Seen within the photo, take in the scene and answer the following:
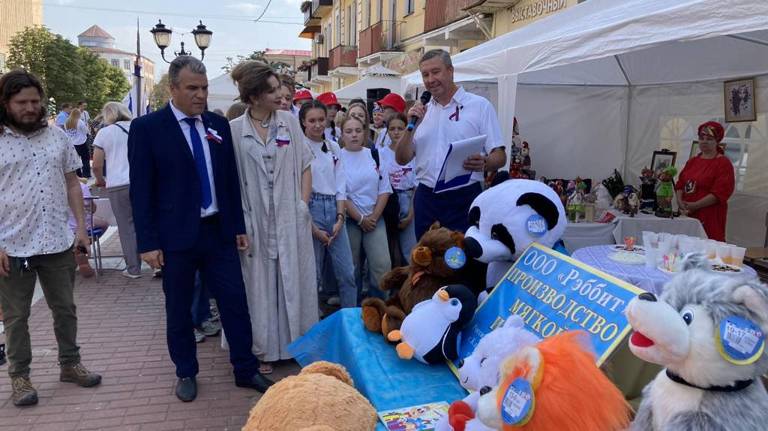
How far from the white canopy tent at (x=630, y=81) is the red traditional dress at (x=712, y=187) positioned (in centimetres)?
103

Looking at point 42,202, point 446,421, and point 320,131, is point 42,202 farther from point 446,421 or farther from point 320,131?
point 446,421

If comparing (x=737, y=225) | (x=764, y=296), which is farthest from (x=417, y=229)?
(x=737, y=225)

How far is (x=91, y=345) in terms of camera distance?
171 inches


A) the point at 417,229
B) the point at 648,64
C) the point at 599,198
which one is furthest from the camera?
the point at 648,64

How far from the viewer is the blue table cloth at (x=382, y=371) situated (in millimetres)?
2207

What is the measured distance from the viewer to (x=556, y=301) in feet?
7.05

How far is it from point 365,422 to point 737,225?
20.6 ft

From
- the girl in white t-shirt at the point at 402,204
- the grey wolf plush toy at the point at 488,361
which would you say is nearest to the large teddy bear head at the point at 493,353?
the grey wolf plush toy at the point at 488,361

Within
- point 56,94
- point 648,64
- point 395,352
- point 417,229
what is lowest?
point 395,352

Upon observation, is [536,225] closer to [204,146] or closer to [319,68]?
[204,146]

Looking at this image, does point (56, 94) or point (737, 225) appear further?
point (56, 94)

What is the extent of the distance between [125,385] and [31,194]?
139 centimetres

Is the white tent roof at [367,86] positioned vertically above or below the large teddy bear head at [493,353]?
above

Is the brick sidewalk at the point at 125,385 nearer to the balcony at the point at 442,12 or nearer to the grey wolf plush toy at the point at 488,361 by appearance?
the grey wolf plush toy at the point at 488,361
